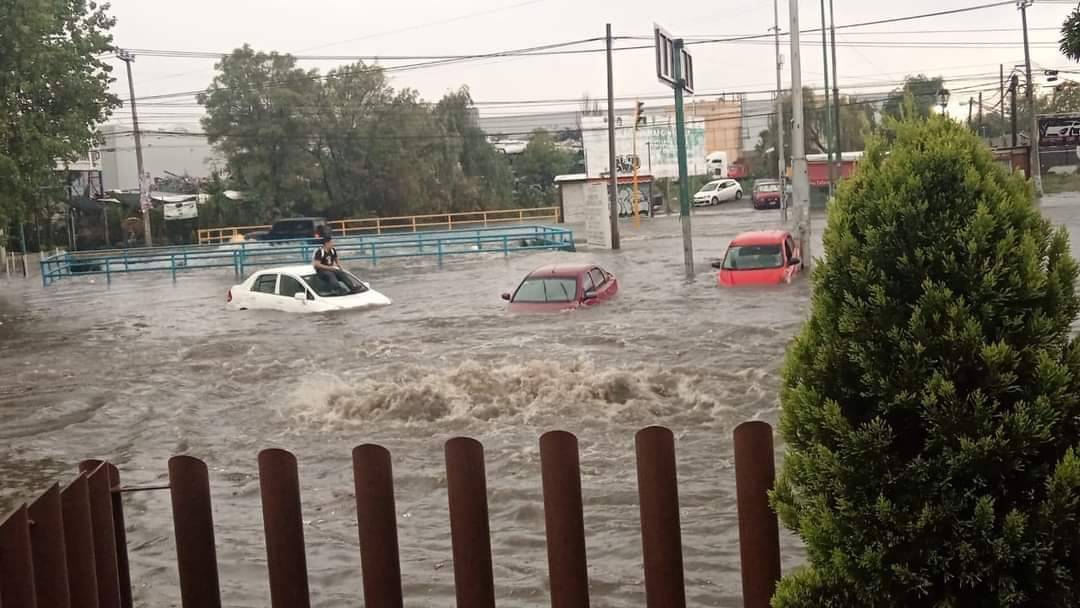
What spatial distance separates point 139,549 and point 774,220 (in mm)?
46909

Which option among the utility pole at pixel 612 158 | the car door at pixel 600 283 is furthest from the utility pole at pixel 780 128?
the car door at pixel 600 283

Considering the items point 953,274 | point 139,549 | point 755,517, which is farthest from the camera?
point 139,549

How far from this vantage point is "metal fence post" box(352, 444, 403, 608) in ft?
12.1

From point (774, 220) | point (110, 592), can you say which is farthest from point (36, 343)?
point (774, 220)

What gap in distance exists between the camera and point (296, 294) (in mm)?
22609

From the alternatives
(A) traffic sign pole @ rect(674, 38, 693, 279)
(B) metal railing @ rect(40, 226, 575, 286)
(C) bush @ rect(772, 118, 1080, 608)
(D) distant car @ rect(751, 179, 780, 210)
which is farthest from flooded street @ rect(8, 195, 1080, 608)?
(D) distant car @ rect(751, 179, 780, 210)

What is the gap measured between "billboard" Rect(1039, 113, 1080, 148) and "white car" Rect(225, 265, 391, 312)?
141 ft

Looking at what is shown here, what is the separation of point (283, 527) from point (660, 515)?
123 centimetres

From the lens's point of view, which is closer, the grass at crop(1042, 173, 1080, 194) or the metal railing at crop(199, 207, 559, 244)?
the metal railing at crop(199, 207, 559, 244)

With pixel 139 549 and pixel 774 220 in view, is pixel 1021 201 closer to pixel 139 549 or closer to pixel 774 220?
pixel 139 549

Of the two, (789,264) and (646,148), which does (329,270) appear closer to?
(789,264)

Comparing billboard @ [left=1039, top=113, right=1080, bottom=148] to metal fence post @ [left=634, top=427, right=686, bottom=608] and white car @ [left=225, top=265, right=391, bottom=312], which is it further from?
metal fence post @ [left=634, top=427, right=686, bottom=608]

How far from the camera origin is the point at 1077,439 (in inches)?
113

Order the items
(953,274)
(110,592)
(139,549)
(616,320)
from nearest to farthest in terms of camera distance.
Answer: (953,274) < (110,592) < (139,549) < (616,320)
